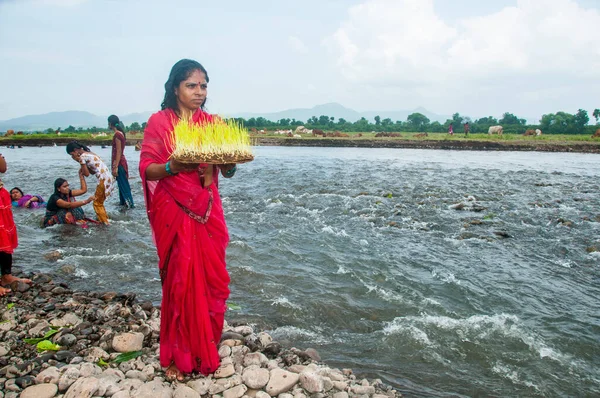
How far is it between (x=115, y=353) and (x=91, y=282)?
2.79 meters

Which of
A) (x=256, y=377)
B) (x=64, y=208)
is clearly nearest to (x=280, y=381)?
(x=256, y=377)

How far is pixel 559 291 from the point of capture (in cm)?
657

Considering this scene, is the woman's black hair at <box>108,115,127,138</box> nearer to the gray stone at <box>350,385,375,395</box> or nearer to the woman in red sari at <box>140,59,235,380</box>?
the woman in red sari at <box>140,59,235,380</box>

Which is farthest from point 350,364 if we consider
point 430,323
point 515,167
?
point 515,167

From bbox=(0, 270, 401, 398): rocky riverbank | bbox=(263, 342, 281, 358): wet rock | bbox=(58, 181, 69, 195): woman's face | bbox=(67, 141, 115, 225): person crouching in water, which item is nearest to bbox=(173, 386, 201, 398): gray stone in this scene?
bbox=(0, 270, 401, 398): rocky riverbank

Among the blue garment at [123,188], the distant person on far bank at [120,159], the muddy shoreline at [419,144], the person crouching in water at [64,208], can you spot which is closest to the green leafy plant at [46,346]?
the person crouching in water at [64,208]

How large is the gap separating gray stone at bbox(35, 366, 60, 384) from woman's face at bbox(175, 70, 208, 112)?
2366mm

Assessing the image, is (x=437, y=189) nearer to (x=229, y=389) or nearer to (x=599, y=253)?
(x=599, y=253)

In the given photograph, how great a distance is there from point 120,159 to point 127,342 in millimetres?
7972

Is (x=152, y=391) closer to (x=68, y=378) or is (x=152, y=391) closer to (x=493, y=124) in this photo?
(x=68, y=378)

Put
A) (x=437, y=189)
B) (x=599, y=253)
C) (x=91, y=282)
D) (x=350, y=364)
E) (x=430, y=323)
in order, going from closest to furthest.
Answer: (x=350, y=364) < (x=430, y=323) < (x=91, y=282) < (x=599, y=253) < (x=437, y=189)

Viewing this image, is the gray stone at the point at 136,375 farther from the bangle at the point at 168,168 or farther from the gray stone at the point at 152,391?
the bangle at the point at 168,168

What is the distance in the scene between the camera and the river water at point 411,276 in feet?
14.9

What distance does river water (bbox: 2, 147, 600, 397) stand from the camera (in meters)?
4.53
